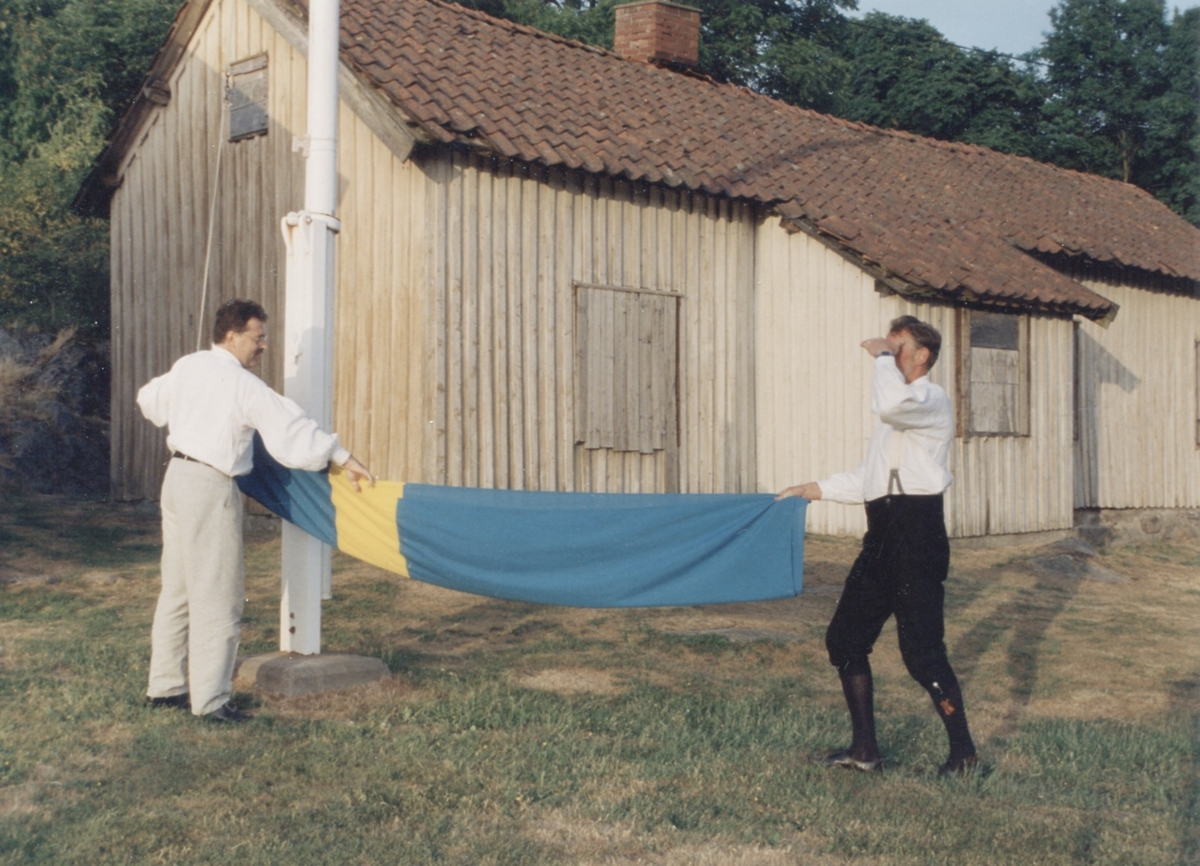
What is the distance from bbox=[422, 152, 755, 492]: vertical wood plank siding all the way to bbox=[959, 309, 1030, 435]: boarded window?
2.56 metres

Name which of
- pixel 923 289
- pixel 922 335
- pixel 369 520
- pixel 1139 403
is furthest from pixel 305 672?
pixel 1139 403

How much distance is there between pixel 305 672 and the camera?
22.8 ft

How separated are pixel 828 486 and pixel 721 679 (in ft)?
7.44

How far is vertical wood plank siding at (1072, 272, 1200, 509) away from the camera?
59.1 feet

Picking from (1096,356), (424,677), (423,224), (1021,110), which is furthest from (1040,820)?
(1021,110)

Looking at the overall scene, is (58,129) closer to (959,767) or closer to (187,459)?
(187,459)

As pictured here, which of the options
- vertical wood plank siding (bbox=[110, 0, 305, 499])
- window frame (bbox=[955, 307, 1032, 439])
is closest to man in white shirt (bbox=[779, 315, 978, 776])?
vertical wood plank siding (bbox=[110, 0, 305, 499])

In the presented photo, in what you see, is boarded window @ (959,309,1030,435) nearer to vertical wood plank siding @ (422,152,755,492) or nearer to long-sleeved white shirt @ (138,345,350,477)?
vertical wood plank siding @ (422,152,755,492)

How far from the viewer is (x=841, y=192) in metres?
16.2

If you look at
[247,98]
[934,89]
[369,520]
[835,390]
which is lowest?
[369,520]

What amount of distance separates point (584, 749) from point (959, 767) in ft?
5.45

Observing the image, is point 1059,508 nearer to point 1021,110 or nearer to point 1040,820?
point 1040,820

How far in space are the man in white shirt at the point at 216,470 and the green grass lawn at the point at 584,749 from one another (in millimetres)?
355

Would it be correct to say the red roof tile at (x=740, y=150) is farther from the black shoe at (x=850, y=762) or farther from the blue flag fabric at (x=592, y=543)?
the black shoe at (x=850, y=762)
